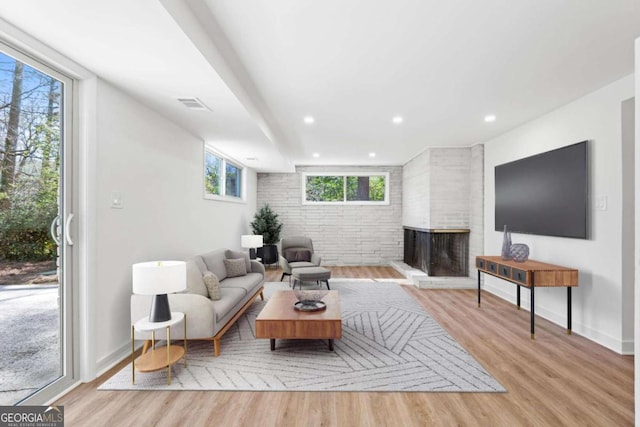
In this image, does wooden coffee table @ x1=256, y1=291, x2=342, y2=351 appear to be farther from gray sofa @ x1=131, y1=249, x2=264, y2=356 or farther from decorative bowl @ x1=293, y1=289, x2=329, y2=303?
decorative bowl @ x1=293, y1=289, x2=329, y2=303

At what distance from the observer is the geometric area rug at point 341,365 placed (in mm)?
2365

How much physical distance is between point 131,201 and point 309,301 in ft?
6.79

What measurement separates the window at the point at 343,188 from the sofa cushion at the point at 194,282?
5.12 metres

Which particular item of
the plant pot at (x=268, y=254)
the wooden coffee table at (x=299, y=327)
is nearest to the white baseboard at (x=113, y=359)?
the wooden coffee table at (x=299, y=327)

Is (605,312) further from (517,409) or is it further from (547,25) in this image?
(547,25)

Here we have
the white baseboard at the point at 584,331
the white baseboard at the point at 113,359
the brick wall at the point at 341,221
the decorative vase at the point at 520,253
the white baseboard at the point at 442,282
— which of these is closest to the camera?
the white baseboard at the point at 113,359

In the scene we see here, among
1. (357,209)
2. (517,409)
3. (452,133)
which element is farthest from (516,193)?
(357,209)

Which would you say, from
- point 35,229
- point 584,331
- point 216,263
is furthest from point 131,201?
point 584,331

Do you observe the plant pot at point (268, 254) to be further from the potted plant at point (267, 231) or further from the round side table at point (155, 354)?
the round side table at point (155, 354)

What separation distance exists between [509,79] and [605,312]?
2.54 metres

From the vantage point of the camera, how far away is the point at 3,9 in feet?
5.52

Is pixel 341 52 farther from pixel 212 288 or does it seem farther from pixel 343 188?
pixel 343 188

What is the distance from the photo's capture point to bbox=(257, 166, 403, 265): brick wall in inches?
316

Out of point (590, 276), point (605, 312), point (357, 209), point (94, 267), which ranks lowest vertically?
point (605, 312)
